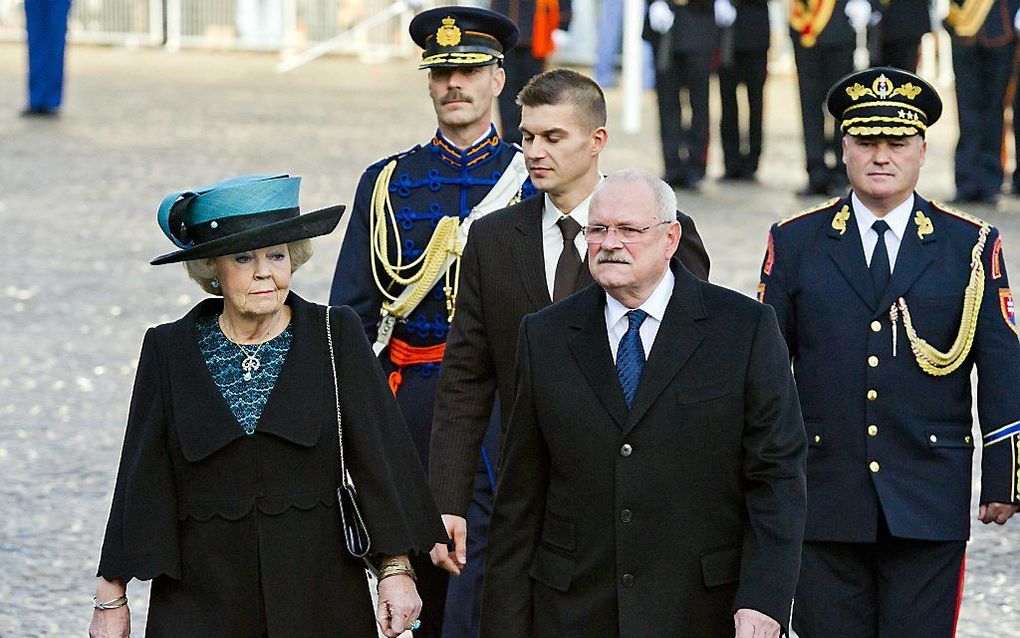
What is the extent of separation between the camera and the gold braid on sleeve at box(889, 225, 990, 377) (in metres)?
5.15

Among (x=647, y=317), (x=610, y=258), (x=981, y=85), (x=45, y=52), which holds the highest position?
(x=45, y=52)

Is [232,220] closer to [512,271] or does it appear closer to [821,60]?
[512,271]

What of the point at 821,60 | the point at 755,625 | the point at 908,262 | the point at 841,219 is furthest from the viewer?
the point at 821,60

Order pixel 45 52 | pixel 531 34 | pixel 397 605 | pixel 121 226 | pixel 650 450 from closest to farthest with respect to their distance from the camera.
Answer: pixel 650 450
pixel 397 605
pixel 121 226
pixel 531 34
pixel 45 52

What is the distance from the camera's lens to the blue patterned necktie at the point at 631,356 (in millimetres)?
4293

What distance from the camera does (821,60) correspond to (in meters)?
14.6

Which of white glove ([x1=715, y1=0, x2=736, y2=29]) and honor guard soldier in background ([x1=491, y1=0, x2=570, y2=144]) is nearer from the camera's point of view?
white glove ([x1=715, y1=0, x2=736, y2=29])

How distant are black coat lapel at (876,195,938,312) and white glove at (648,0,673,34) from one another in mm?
10074

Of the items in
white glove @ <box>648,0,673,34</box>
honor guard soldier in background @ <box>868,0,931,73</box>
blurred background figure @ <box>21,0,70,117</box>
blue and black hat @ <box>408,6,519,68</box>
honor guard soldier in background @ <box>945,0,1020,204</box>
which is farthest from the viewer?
blurred background figure @ <box>21,0,70,117</box>

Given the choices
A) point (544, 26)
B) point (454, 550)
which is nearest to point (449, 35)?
point (454, 550)

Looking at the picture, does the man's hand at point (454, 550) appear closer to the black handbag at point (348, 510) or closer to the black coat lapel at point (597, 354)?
the black handbag at point (348, 510)

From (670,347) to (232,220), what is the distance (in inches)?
36.3

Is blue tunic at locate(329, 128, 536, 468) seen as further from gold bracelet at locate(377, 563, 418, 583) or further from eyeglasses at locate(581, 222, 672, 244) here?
eyeglasses at locate(581, 222, 672, 244)

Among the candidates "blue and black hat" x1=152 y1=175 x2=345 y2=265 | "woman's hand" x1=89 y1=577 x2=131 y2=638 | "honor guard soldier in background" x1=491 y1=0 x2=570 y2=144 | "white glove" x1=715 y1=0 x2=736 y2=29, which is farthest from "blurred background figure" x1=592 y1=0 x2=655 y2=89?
"woman's hand" x1=89 y1=577 x2=131 y2=638
